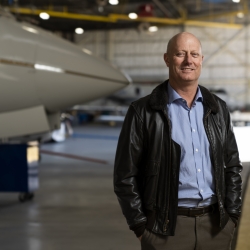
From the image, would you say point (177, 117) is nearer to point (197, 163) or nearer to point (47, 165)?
point (197, 163)

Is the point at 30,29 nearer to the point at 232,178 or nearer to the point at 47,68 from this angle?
the point at 47,68

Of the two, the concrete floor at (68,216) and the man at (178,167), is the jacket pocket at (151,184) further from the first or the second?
the concrete floor at (68,216)

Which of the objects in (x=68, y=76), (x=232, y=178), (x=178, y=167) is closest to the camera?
(x=178, y=167)

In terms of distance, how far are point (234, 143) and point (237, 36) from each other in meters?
33.0

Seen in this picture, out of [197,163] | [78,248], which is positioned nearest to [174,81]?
[197,163]

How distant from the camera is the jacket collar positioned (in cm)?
280

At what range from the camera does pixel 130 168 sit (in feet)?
9.29

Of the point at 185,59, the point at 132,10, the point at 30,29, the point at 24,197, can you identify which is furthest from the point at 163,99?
the point at 132,10

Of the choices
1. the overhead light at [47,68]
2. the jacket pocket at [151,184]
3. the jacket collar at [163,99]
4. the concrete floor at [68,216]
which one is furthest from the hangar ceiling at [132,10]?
the jacket pocket at [151,184]

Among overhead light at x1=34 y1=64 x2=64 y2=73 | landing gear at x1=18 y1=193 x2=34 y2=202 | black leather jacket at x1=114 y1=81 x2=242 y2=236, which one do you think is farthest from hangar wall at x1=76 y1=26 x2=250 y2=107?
black leather jacket at x1=114 y1=81 x2=242 y2=236

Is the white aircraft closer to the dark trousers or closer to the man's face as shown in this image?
the man's face

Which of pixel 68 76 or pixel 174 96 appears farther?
pixel 68 76

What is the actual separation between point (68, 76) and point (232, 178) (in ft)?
14.3

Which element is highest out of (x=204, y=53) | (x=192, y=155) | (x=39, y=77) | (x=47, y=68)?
(x=204, y=53)
